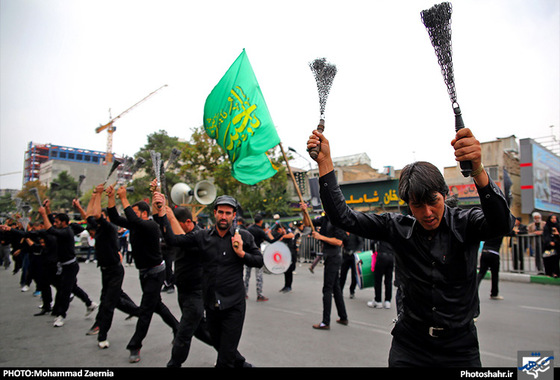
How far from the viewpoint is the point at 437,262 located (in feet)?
6.51

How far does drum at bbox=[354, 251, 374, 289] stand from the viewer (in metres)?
7.82

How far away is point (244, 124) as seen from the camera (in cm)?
685

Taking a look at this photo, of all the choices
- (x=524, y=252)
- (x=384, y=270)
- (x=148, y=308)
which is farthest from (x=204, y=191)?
(x=524, y=252)

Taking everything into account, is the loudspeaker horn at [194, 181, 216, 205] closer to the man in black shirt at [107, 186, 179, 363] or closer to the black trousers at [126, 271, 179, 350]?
the man in black shirt at [107, 186, 179, 363]

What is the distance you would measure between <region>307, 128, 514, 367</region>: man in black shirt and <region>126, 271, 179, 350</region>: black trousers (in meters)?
3.57

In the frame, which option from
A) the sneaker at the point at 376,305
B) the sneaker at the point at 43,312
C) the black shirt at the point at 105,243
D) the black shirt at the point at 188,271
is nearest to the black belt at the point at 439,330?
the black shirt at the point at 188,271

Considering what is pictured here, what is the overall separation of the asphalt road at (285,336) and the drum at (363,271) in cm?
52

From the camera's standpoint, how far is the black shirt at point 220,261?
3547 millimetres

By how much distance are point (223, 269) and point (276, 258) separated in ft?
11.2

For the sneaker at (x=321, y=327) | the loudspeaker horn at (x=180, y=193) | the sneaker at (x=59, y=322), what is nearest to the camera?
the sneaker at (x=321, y=327)

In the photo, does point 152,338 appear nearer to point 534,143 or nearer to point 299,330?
point 299,330

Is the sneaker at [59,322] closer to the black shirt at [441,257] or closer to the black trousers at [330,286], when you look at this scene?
the black trousers at [330,286]

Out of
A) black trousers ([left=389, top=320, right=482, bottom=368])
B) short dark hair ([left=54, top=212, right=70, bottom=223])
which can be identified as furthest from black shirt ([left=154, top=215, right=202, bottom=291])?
short dark hair ([left=54, top=212, right=70, bottom=223])

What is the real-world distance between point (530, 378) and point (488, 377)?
1.29 feet
